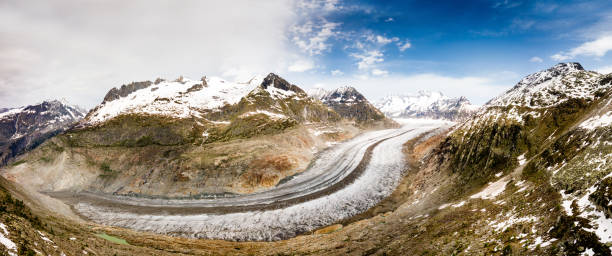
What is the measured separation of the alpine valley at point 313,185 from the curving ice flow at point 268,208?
0.53 meters

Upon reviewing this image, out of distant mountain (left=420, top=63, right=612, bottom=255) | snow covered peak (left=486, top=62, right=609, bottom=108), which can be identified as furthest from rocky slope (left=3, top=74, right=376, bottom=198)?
snow covered peak (left=486, top=62, right=609, bottom=108)

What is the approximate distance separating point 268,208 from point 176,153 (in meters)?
64.5

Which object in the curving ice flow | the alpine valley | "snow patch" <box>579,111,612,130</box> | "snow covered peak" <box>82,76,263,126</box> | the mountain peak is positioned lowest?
the curving ice flow

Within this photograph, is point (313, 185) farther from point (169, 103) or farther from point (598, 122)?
point (169, 103)

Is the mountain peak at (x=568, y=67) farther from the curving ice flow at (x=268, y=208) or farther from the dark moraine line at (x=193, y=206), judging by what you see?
the dark moraine line at (x=193, y=206)

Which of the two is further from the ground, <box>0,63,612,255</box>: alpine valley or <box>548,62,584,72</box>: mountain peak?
<box>548,62,584,72</box>: mountain peak

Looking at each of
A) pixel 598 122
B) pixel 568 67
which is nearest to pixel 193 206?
pixel 598 122

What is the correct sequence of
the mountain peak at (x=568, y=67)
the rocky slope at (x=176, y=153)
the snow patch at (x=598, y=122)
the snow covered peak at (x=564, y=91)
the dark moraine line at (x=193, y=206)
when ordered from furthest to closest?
the mountain peak at (x=568, y=67), the rocky slope at (x=176, y=153), the dark moraine line at (x=193, y=206), the snow covered peak at (x=564, y=91), the snow patch at (x=598, y=122)

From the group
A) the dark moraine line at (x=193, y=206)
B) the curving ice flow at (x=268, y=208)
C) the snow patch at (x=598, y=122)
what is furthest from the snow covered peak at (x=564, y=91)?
the dark moraine line at (x=193, y=206)

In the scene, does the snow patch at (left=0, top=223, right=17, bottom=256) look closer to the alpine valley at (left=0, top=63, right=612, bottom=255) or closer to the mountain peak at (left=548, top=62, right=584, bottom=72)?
the alpine valley at (left=0, top=63, right=612, bottom=255)

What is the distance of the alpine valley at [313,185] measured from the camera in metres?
19.0

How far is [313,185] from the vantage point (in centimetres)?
8081

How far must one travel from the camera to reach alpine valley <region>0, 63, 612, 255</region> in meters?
19.0

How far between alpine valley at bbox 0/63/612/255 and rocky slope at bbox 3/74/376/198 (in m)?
0.72
